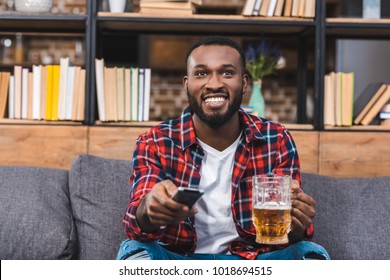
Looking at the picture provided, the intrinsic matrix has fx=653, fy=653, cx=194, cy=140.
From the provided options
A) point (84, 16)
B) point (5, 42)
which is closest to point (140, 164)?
point (84, 16)

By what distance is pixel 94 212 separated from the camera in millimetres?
2336

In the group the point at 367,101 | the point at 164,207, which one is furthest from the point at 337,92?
the point at 164,207

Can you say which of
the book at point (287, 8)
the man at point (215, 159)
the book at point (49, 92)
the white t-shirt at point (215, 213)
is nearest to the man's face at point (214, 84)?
the man at point (215, 159)

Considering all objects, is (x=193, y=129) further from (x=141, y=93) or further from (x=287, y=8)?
(x=287, y=8)

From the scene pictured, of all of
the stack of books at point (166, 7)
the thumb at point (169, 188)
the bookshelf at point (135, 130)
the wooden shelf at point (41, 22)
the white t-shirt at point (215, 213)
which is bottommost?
the white t-shirt at point (215, 213)

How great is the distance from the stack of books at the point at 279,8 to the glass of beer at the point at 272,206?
129cm

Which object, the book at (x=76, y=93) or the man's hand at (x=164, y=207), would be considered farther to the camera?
the book at (x=76, y=93)

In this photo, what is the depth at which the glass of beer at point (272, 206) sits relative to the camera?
1.60 metres

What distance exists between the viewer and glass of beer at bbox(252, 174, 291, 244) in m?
1.60

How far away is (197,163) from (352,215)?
0.67 metres

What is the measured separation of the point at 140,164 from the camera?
201cm

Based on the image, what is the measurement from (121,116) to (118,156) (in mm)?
169

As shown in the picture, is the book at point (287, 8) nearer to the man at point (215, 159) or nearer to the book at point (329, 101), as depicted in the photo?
the book at point (329, 101)

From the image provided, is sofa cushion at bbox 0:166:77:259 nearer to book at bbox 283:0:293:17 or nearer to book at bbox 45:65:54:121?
book at bbox 45:65:54:121
